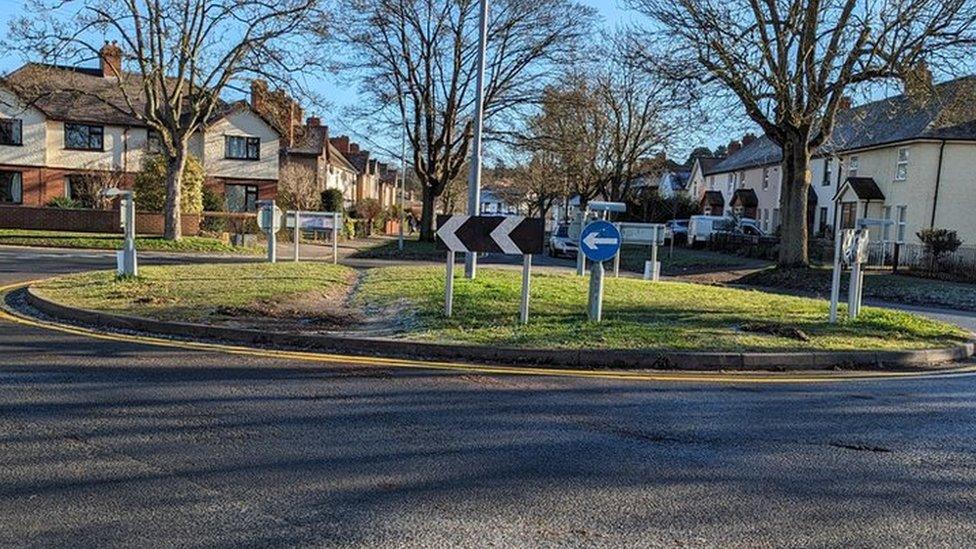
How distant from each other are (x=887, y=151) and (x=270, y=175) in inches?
1374

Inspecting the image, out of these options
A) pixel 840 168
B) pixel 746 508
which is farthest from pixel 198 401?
pixel 840 168

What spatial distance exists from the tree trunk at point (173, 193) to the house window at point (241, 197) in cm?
1801

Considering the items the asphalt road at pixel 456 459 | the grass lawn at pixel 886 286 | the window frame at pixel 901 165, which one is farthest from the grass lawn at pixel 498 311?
the window frame at pixel 901 165

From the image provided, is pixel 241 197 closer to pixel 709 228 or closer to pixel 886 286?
pixel 709 228

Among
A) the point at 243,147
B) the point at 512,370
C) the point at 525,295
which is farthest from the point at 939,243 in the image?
the point at 243,147

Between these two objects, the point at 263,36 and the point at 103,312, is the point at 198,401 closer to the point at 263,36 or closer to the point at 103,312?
the point at 103,312

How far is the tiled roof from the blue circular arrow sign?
15.5 metres

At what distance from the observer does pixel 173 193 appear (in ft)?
93.9

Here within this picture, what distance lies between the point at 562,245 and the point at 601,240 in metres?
26.2

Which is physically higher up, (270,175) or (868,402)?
(270,175)

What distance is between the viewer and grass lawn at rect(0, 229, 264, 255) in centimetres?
2752

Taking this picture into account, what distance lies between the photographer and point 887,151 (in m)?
38.8

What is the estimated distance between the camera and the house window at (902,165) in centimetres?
3697

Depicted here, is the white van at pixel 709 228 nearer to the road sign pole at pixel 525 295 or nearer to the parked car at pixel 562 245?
the parked car at pixel 562 245
